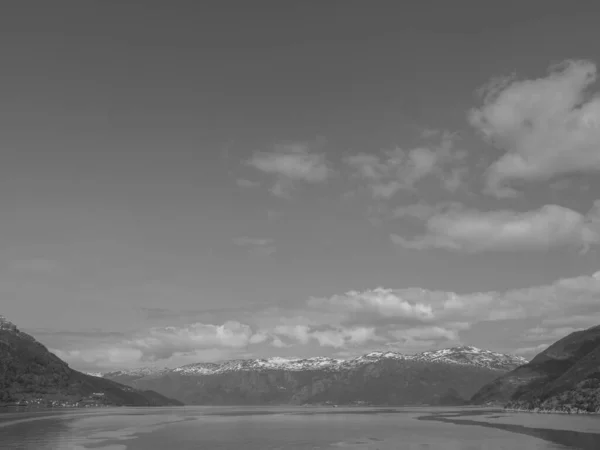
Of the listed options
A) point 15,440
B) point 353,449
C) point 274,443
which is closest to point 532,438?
point 353,449

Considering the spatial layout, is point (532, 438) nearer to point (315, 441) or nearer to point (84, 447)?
point (315, 441)

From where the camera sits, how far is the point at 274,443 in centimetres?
16888

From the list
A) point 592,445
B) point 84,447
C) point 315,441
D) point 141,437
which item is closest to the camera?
point 592,445

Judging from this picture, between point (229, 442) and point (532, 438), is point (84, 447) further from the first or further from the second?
point (532, 438)

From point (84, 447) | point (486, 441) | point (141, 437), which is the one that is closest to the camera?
point (84, 447)

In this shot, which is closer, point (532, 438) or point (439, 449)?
point (439, 449)

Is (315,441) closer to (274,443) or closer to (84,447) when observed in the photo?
(274,443)

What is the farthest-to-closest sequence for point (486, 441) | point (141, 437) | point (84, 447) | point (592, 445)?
point (141, 437), point (486, 441), point (84, 447), point (592, 445)

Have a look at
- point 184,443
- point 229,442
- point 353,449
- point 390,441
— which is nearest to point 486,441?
point 390,441

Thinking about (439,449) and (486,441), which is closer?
(439,449)

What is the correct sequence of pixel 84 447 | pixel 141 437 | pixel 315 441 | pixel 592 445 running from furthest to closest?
pixel 141 437, pixel 315 441, pixel 84 447, pixel 592 445

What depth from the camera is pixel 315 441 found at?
582ft

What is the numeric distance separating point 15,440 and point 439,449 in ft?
437

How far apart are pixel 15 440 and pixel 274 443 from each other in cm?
8375
